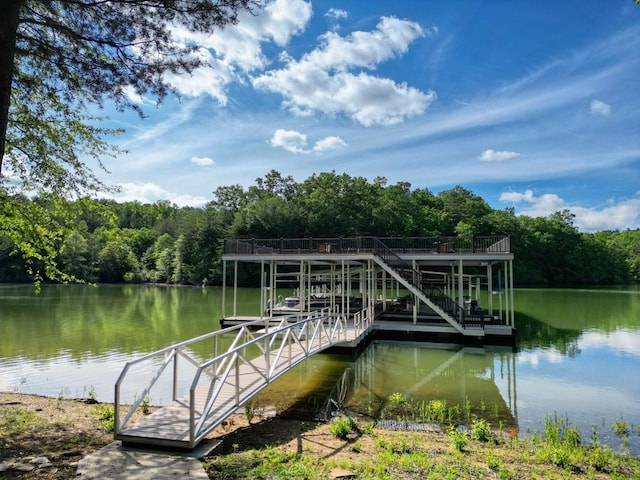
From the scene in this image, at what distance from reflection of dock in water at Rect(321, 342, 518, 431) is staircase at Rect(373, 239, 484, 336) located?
1150 millimetres

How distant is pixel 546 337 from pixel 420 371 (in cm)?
940

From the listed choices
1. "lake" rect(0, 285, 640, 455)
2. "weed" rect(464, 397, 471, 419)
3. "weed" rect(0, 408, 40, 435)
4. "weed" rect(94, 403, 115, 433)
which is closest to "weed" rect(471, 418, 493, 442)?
"lake" rect(0, 285, 640, 455)

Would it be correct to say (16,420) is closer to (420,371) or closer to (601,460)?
(601,460)

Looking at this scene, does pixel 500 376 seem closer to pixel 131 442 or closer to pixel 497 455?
pixel 497 455

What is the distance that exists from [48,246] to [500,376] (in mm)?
11964

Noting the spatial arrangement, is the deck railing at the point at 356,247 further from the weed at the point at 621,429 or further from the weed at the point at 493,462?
the weed at the point at 493,462

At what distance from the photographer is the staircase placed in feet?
56.4

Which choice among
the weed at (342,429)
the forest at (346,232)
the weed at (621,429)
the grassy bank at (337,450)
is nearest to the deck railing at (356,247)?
the weed at (621,429)

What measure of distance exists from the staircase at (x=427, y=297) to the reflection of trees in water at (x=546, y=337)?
206 centimetres

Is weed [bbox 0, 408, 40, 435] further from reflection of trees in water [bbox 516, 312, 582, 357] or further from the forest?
the forest

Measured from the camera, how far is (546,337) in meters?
19.2

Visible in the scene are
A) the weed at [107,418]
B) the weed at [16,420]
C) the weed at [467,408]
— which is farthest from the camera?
the weed at [467,408]

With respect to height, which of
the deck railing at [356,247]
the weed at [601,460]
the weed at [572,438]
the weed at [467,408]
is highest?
the deck railing at [356,247]

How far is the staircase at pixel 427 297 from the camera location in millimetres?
17203
